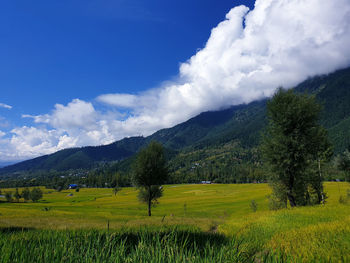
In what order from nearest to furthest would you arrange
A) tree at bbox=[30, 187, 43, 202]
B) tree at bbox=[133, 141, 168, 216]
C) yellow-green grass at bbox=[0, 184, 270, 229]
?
yellow-green grass at bbox=[0, 184, 270, 229]
tree at bbox=[133, 141, 168, 216]
tree at bbox=[30, 187, 43, 202]

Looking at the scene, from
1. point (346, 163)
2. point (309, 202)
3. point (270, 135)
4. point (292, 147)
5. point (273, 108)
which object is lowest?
point (309, 202)

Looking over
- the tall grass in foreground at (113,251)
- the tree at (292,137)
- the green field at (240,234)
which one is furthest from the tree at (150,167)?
the tall grass in foreground at (113,251)

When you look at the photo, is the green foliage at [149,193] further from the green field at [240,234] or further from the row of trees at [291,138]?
the row of trees at [291,138]

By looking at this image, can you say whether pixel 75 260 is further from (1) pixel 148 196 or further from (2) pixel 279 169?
(1) pixel 148 196

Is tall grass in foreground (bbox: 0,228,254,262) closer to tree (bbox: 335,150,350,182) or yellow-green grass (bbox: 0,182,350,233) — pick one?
yellow-green grass (bbox: 0,182,350,233)

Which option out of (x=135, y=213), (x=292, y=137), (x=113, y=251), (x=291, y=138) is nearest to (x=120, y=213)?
(x=135, y=213)

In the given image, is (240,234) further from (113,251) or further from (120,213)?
(120,213)

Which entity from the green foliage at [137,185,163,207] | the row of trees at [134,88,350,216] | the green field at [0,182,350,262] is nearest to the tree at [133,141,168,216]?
the green foliage at [137,185,163,207]

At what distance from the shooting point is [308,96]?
23.1 metres

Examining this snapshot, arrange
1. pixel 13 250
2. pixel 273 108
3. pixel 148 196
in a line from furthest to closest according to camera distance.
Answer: pixel 148 196, pixel 273 108, pixel 13 250

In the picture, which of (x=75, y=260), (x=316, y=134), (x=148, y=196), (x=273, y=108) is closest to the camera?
(x=75, y=260)

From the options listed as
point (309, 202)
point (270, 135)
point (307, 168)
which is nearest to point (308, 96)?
point (270, 135)

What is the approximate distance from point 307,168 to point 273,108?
7754 mm

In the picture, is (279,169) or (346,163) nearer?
(279,169)
